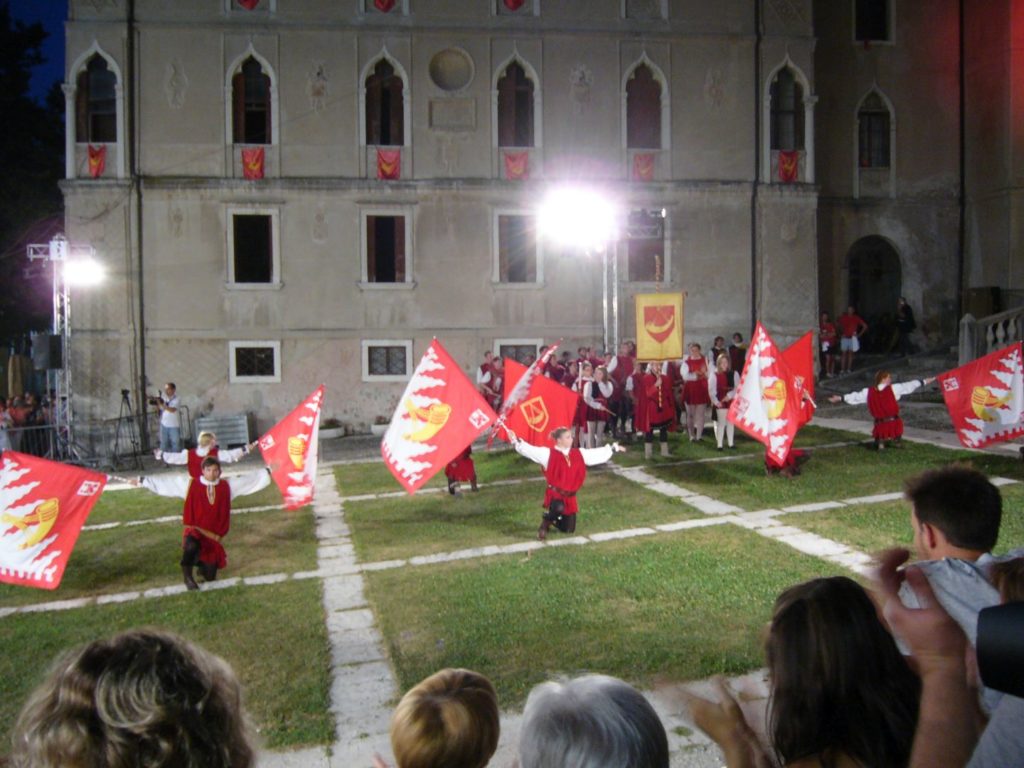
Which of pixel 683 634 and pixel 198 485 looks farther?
pixel 198 485

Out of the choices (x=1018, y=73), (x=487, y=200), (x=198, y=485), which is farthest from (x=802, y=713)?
(x=1018, y=73)

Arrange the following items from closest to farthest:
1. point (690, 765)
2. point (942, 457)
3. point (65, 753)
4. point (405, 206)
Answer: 1. point (65, 753)
2. point (690, 765)
3. point (942, 457)
4. point (405, 206)

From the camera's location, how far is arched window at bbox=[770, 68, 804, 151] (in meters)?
24.8

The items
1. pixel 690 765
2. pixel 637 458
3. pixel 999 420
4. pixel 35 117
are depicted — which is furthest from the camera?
pixel 35 117

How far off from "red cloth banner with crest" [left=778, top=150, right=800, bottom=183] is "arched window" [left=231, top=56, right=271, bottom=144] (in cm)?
1468

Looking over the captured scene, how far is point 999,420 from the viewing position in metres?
12.2

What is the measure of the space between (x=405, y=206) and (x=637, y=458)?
11.1 metres

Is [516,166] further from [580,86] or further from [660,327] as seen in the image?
[660,327]

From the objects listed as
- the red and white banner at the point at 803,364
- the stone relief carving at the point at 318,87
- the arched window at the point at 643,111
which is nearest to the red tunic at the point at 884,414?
the red and white banner at the point at 803,364

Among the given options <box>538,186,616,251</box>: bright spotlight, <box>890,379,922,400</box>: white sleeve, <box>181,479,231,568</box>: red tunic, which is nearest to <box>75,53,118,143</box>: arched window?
<box>538,186,616,251</box>: bright spotlight

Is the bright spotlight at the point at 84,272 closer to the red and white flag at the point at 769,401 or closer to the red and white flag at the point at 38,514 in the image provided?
the red and white flag at the point at 38,514

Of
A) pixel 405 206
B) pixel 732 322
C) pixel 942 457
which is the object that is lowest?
pixel 942 457

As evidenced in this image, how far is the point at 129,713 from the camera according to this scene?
5.60ft

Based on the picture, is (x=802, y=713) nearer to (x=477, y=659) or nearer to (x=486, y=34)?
(x=477, y=659)
